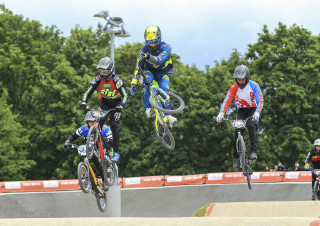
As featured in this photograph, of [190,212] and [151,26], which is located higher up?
[151,26]

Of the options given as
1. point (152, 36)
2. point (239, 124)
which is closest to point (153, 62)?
point (152, 36)

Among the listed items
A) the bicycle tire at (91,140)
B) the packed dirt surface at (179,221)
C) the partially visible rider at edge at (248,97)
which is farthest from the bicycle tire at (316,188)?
the packed dirt surface at (179,221)

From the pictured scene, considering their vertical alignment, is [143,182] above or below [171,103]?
below

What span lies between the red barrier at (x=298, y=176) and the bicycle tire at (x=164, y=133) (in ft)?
43.5

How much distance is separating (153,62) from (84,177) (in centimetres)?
372

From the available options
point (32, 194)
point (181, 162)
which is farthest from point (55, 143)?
point (32, 194)

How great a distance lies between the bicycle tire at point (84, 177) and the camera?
1514 cm

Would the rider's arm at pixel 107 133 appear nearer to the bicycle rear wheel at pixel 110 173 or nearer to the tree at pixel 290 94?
the bicycle rear wheel at pixel 110 173

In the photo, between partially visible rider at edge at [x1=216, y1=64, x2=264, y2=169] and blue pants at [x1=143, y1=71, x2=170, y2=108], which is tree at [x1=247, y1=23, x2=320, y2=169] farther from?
blue pants at [x1=143, y1=71, x2=170, y2=108]

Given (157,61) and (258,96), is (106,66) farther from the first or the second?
(258,96)

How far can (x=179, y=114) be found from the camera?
39531 mm

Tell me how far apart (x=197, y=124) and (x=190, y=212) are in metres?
10.8

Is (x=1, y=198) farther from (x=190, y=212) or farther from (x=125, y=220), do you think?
(x=125, y=220)

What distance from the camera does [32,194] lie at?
91.8 feet
